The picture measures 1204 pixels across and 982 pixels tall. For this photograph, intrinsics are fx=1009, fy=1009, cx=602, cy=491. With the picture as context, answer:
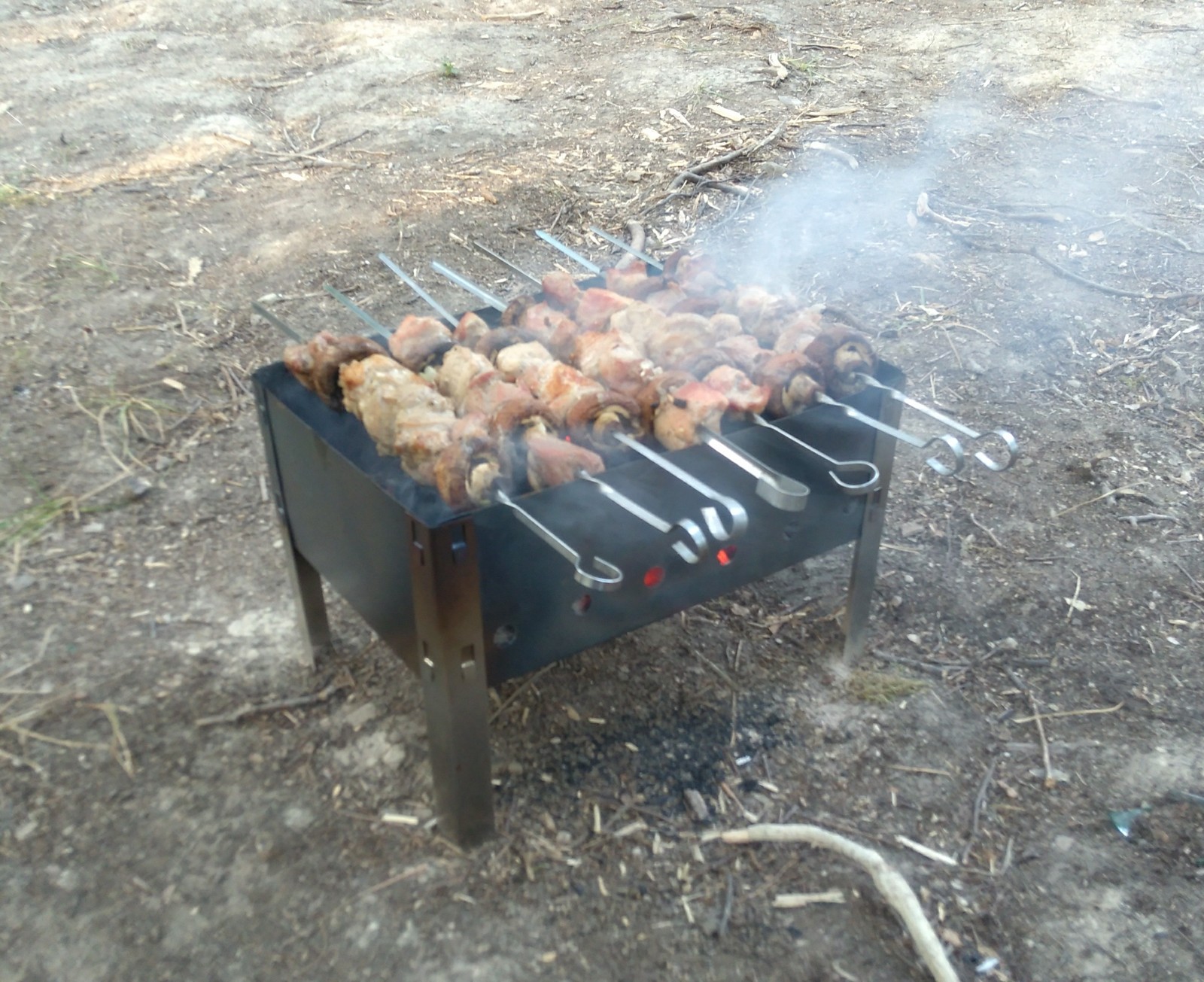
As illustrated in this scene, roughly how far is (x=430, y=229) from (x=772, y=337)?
387 cm

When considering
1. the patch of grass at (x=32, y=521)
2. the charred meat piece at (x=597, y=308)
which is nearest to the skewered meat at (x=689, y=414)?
the charred meat piece at (x=597, y=308)

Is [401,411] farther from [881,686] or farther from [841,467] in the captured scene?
[881,686]

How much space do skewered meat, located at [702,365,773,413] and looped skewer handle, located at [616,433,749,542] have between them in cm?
23

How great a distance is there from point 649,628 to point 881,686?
2.71 ft

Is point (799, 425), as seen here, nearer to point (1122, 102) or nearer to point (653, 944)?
point (653, 944)

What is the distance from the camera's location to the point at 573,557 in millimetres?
2189

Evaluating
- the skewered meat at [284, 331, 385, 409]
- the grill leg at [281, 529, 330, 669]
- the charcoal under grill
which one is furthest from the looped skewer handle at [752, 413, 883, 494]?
the grill leg at [281, 529, 330, 669]

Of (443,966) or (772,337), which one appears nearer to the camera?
(443,966)

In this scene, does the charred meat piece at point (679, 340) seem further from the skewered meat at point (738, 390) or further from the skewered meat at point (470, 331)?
the skewered meat at point (470, 331)

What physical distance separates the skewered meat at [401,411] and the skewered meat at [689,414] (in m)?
0.56

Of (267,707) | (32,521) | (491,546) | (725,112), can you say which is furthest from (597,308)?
(725,112)

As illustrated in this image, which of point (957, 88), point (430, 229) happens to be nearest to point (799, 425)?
point (430, 229)

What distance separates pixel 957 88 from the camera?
8.36 meters

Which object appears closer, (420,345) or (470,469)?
(470,469)
